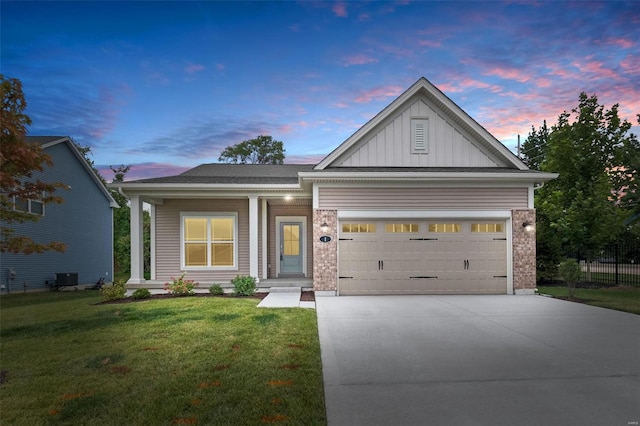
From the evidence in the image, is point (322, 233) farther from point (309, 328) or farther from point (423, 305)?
point (309, 328)

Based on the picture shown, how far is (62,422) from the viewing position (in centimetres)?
348

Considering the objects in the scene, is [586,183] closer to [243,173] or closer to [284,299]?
[284,299]

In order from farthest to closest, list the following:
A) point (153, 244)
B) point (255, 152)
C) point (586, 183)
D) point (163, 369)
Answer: point (255, 152)
point (586, 183)
point (153, 244)
point (163, 369)

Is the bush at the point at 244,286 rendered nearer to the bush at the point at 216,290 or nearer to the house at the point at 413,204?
the bush at the point at 216,290

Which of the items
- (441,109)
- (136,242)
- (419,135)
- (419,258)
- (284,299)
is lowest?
(284,299)

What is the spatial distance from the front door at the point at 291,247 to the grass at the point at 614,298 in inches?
338

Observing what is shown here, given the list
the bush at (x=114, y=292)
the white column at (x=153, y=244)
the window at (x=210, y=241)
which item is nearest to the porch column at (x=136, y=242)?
the bush at (x=114, y=292)

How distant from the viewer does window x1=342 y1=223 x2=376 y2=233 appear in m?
11.7

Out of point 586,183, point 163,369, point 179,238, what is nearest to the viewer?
point 163,369

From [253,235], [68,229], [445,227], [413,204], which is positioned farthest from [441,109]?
[68,229]

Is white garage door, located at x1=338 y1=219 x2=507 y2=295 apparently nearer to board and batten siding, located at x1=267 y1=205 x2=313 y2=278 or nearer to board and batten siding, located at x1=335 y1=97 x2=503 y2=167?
board and batten siding, located at x1=335 y1=97 x2=503 y2=167

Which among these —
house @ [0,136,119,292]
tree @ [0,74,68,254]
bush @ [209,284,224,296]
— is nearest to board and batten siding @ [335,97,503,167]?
bush @ [209,284,224,296]

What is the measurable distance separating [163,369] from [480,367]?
13.6ft

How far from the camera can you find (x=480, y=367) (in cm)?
504
